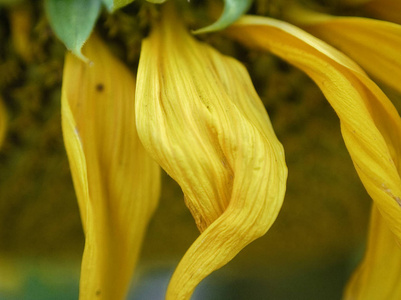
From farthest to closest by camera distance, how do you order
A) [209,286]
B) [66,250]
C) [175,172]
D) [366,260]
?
[209,286] → [66,250] → [366,260] → [175,172]

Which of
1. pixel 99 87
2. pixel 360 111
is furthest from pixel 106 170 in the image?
pixel 360 111

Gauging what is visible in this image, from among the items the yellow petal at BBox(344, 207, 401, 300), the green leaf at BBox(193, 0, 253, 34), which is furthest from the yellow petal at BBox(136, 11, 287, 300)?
the yellow petal at BBox(344, 207, 401, 300)

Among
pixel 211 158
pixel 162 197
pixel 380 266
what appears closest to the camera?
pixel 211 158

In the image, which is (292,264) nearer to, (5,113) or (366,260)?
(366,260)

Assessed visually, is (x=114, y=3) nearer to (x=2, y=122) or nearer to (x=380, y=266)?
(x=2, y=122)

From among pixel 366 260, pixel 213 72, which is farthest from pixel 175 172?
pixel 366 260
